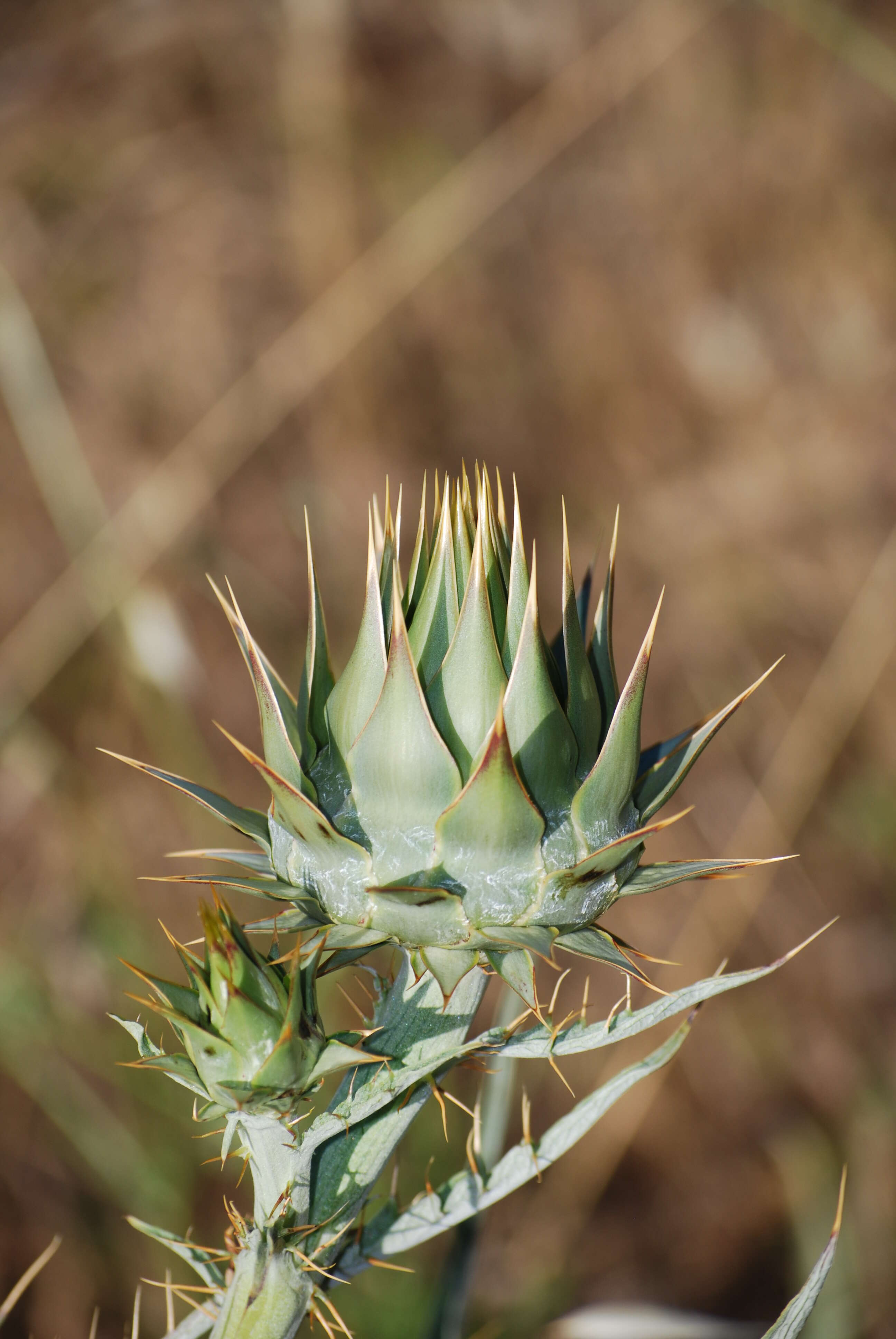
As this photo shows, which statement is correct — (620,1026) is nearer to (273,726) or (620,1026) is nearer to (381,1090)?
(381,1090)

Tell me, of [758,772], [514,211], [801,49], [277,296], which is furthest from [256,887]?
[801,49]

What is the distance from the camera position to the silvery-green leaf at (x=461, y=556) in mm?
1189

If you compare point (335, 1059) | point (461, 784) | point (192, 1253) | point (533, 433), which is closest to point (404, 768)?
point (461, 784)

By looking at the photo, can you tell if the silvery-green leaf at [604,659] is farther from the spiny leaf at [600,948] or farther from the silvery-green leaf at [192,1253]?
the silvery-green leaf at [192,1253]

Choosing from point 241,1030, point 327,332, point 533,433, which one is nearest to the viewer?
point 241,1030

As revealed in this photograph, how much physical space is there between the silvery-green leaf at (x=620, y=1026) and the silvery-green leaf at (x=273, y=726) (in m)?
0.41

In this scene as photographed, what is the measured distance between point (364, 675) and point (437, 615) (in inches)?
5.1

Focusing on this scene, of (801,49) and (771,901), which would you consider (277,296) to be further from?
(771,901)

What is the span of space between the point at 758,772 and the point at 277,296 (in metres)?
3.84

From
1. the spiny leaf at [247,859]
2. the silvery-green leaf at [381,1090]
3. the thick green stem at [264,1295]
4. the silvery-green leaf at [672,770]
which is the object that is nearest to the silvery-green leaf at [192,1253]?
the thick green stem at [264,1295]

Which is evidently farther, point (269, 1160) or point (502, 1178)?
point (502, 1178)

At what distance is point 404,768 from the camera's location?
1.10 metres

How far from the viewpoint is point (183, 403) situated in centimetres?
509

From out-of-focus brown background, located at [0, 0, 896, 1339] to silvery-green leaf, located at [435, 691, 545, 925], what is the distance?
3.12 m
